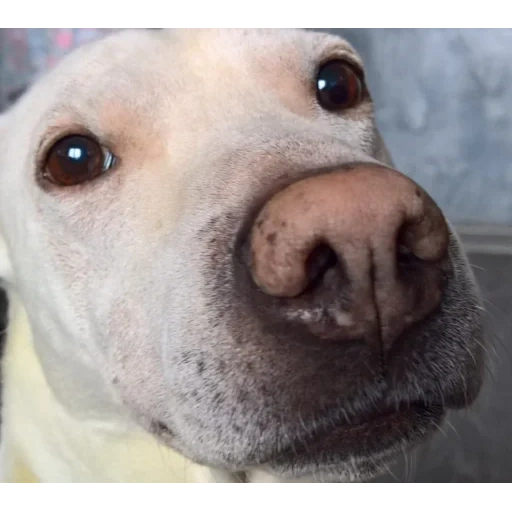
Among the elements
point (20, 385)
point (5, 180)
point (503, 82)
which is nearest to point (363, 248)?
point (5, 180)

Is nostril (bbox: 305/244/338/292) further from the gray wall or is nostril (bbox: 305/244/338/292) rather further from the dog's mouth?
the gray wall

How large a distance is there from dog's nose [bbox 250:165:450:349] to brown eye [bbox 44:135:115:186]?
1.73ft

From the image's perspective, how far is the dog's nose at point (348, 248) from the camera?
803mm

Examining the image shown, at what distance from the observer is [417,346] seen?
933 millimetres

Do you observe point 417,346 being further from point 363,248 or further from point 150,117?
point 150,117

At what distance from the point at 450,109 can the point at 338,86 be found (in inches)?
91.9

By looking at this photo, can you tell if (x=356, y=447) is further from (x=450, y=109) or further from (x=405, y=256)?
(x=450, y=109)

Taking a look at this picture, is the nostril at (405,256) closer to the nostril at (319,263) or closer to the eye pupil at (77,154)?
the nostril at (319,263)

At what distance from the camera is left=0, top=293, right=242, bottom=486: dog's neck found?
4.91 feet

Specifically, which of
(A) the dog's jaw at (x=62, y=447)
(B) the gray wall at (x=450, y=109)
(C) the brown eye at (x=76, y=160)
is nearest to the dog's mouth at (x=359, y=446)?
(A) the dog's jaw at (x=62, y=447)

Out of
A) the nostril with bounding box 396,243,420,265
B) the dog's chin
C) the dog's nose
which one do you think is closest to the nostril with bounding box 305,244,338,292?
the dog's nose

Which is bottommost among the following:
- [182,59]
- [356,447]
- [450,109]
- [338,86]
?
[450,109]

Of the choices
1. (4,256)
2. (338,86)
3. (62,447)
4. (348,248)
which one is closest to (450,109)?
(338,86)

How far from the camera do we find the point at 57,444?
1594mm
